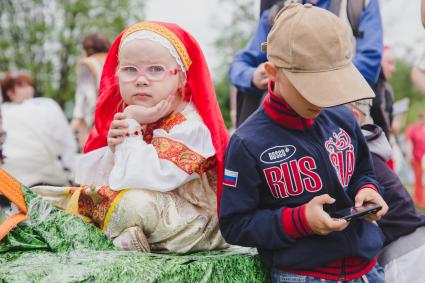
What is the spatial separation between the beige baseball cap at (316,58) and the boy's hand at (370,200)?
0.33m

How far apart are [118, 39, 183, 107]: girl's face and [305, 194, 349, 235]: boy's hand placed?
2.52 feet

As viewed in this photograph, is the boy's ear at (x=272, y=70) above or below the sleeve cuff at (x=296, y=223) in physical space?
above

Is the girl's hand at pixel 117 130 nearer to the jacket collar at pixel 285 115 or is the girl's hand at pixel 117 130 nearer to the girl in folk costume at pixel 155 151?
the girl in folk costume at pixel 155 151

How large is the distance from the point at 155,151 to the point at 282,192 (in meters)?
0.49

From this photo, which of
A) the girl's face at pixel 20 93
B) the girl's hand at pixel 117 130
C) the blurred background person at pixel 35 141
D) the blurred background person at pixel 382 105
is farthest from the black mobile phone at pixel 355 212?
the girl's face at pixel 20 93

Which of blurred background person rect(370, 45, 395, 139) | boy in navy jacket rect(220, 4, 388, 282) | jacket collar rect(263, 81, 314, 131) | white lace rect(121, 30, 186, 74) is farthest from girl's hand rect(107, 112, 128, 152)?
blurred background person rect(370, 45, 395, 139)

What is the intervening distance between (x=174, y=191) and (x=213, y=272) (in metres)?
0.41

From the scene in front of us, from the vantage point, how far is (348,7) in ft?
9.52

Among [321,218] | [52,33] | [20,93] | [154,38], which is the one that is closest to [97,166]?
[154,38]

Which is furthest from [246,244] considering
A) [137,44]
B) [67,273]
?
[137,44]

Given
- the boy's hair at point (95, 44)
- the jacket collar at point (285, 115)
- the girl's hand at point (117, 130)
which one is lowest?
the boy's hair at point (95, 44)

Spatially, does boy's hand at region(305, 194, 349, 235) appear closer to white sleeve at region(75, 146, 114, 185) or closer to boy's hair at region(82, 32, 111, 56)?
white sleeve at region(75, 146, 114, 185)

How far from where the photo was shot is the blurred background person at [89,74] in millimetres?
5344

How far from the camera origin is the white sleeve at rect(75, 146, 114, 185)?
2416mm
